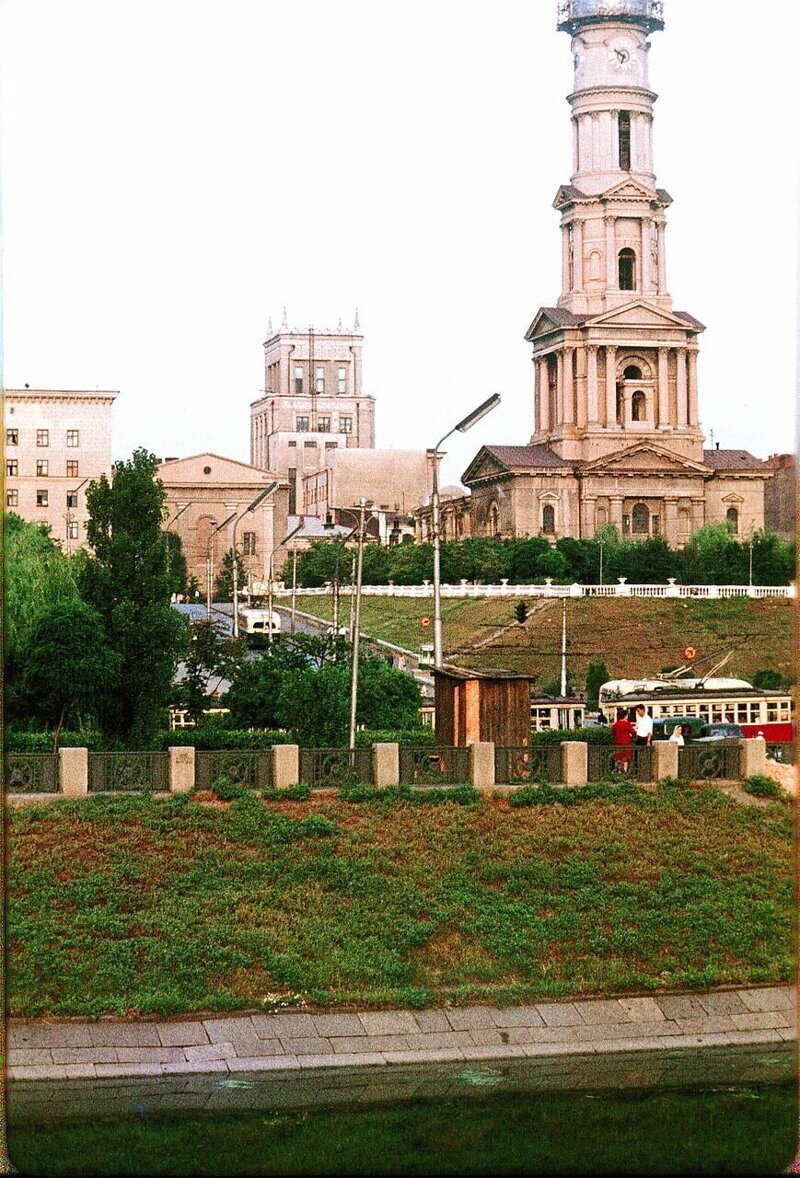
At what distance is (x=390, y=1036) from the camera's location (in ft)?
44.6

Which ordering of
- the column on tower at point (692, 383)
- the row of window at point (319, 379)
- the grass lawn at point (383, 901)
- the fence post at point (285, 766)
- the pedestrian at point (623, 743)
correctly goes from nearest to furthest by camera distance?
the grass lawn at point (383, 901), the fence post at point (285, 766), the pedestrian at point (623, 743), the column on tower at point (692, 383), the row of window at point (319, 379)

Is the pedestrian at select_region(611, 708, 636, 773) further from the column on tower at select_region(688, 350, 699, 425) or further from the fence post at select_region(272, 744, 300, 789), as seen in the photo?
the column on tower at select_region(688, 350, 699, 425)

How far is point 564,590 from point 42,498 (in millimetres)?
23736

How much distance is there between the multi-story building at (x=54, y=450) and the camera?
3059 cm

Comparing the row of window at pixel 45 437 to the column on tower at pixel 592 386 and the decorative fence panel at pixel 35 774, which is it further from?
the column on tower at pixel 592 386

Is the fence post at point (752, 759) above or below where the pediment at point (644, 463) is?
below

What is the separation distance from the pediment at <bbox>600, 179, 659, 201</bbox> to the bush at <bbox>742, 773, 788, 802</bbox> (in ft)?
182

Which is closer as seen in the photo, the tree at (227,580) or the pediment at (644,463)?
the tree at (227,580)

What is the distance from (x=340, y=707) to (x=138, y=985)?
892 centimetres

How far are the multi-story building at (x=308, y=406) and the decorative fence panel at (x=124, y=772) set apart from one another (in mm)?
70437

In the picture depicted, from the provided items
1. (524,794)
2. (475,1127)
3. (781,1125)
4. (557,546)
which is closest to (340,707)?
(524,794)

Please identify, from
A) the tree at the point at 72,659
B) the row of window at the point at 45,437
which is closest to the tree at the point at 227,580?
the row of window at the point at 45,437

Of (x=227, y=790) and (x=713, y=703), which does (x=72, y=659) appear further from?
(x=713, y=703)

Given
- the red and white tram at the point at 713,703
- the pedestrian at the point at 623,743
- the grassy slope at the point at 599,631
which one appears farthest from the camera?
the grassy slope at the point at 599,631
